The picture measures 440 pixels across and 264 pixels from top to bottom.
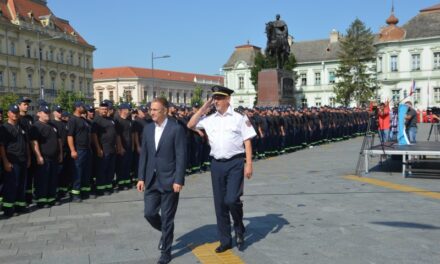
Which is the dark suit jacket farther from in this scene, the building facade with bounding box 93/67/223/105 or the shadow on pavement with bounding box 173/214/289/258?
the building facade with bounding box 93/67/223/105

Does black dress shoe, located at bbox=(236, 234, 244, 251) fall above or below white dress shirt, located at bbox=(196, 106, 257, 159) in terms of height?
below

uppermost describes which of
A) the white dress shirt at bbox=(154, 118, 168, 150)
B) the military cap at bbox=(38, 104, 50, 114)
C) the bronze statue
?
the bronze statue

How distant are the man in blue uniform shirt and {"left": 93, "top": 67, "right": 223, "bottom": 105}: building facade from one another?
94.7 meters

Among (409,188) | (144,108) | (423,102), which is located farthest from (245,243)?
(423,102)

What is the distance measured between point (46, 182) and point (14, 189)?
2.28 feet

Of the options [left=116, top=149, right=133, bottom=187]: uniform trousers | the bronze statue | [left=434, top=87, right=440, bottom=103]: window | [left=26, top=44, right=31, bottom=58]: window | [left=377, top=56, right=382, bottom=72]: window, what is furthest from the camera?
[left=26, top=44, right=31, bottom=58]: window

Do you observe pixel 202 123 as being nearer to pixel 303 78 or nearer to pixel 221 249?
pixel 221 249

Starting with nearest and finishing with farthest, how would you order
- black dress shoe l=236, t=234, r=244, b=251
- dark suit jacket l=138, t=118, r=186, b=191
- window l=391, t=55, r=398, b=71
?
1. dark suit jacket l=138, t=118, r=186, b=191
2. black dress shoe l=236, t=234, r=244, b=251
3. window l=391, t=55, r=398, b=71

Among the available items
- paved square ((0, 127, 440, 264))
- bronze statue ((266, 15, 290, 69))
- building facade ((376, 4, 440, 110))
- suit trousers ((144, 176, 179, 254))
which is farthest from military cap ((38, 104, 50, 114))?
building facade ((376, 4, 440, 110))

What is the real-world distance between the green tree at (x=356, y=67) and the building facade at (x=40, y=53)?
39.5m

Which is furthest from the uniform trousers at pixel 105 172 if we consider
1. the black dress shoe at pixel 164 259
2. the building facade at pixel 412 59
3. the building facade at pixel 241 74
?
the building facade at pixel 241 74

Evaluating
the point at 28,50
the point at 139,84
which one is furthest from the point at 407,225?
the point at 139,84

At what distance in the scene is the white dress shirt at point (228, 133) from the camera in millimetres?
5771

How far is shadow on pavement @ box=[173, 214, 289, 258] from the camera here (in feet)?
20.1
